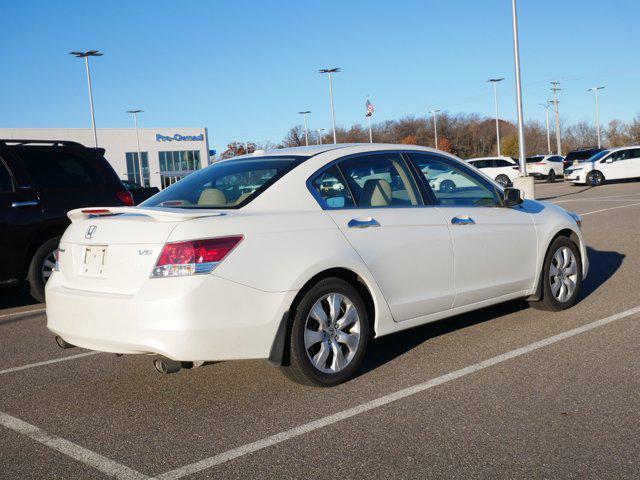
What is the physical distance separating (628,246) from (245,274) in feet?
27.9

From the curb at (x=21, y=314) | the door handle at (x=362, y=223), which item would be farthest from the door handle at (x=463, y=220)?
the curb at (x=21, y=314)

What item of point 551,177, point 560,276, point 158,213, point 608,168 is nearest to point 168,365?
point 158,213

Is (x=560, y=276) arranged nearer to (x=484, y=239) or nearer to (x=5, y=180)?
(x=484, y=239)

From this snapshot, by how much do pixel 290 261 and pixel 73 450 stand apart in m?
1.61

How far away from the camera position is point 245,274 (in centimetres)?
448

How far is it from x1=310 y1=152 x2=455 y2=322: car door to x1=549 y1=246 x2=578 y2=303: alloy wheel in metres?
1.54

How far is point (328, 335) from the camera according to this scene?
4895 mm

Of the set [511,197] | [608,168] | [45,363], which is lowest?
[45,363]

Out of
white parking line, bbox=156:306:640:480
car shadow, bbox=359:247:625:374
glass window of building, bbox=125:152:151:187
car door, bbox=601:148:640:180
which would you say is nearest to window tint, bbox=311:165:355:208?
car shadow, bbox=359:247:625:374

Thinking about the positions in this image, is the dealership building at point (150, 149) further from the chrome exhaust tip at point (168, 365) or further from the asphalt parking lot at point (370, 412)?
the chrome exhaust tip at point (168, 365)

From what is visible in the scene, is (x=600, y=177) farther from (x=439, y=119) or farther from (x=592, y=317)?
(x=439, y=119)

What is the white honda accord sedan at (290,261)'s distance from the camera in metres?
4.41

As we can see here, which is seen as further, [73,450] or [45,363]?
[45,363]

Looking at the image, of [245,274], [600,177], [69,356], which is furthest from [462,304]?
[600,177]
